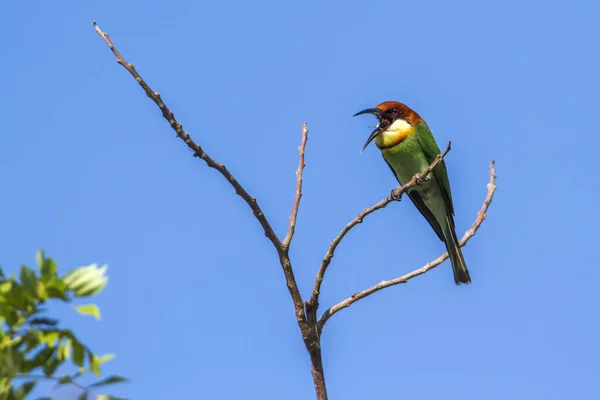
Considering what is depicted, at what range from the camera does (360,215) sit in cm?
322

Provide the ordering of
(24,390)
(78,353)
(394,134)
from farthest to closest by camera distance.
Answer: (394,134), (78,353), (24,390)

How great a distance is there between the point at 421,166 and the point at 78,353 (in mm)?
4996

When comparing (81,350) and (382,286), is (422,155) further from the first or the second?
(81,350)

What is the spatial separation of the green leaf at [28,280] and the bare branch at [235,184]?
5.60 feet

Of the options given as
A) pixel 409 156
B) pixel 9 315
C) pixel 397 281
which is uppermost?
pixel 409 156

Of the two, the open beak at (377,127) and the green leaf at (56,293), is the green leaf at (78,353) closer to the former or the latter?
the green leaf at (56,293)

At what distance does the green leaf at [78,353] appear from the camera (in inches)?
45.6

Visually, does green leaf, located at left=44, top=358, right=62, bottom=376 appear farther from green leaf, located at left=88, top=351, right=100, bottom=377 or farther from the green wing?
the green wing

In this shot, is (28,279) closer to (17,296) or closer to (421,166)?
(17,296)

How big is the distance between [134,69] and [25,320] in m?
1.78

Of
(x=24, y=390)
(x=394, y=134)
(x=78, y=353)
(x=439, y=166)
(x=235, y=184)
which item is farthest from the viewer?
(x=394, y=134)

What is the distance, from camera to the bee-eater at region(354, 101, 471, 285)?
5941mm

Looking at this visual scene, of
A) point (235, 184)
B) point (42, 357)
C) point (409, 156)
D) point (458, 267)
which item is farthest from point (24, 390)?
point (409, 156)

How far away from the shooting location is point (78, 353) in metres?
1.16
